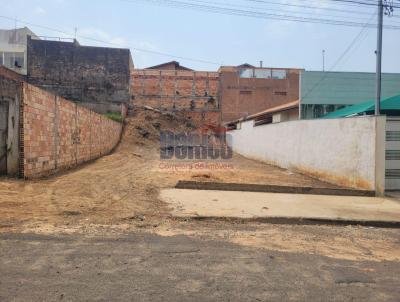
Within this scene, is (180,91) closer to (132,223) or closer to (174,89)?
(174,89)

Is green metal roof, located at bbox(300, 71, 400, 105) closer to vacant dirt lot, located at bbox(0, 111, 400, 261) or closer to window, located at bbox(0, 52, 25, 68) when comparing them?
vacant dirt lot, located at bbox(0, 111, 400, 261)

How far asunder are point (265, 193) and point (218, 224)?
388 centimetres

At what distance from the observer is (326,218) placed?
22.6 ft

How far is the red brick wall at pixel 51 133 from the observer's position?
9305 mm

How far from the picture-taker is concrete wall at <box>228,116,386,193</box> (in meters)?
9.73

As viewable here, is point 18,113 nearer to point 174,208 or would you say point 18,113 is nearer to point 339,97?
point 174,208

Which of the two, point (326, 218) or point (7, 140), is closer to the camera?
point (326, 218)

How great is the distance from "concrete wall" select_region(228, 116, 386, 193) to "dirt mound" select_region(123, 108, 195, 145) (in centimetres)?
1473

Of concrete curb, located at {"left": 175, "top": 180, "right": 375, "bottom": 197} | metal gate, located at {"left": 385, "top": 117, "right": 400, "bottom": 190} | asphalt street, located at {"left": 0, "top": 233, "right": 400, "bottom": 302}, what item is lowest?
asphalt street, located at {"left": 0, "top": 233, "right": 400, "bottom": 302}

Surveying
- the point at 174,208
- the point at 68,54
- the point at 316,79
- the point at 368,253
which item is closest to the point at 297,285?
the point at 368,253

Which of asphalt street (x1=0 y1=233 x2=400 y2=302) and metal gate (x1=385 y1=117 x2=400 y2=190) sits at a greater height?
metal gate (x1=385 y1=117 x2=400 y2=190)

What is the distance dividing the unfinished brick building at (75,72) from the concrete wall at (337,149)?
1958 centimetres

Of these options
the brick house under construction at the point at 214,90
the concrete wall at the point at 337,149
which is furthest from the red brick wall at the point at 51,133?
the brick house under construction at the point at 214,90

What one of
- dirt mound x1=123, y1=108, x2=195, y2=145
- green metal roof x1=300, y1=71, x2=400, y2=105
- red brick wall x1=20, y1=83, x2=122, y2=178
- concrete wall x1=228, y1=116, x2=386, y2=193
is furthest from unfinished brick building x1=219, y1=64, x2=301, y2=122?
red brick wall x1=20, y1=83, x2=122, y2=178
